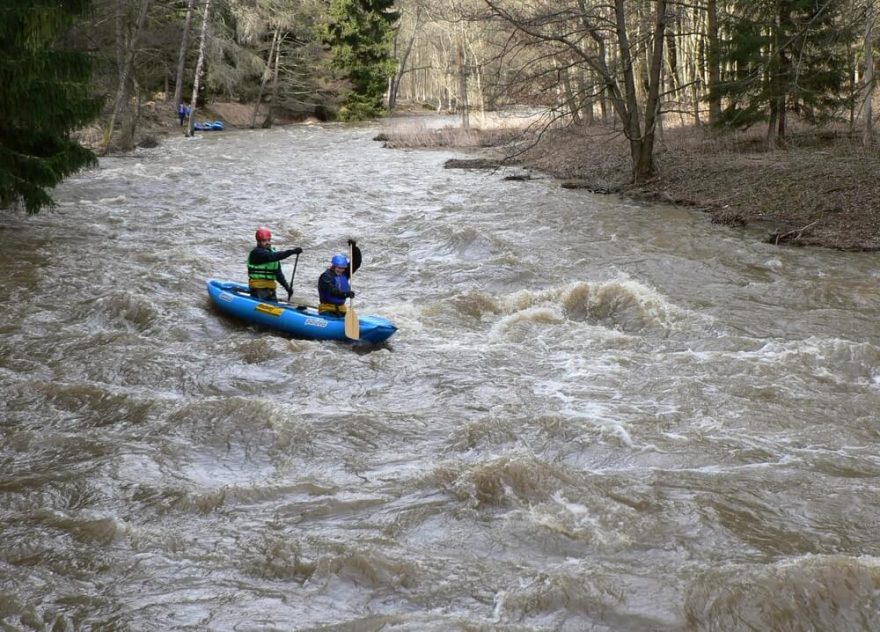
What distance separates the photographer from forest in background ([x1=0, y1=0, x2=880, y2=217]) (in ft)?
40.9

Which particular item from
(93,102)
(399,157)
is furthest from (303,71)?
(93,102)

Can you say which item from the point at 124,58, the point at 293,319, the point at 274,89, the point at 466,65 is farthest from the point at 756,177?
the point at 274,89

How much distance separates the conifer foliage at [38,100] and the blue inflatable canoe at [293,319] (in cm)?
420

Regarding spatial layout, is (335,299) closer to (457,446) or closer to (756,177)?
(457,446)

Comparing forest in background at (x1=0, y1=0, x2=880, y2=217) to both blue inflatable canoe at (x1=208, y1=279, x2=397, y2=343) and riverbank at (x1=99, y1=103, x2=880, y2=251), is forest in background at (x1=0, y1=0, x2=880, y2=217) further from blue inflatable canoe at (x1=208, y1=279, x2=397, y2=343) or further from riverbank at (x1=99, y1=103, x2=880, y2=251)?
blue inflatable canoe at (x1=208, y1=279, x2=397, y2=343)

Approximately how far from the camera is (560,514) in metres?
5.54

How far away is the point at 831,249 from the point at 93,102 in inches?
453

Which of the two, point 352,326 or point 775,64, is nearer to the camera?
point 352,326

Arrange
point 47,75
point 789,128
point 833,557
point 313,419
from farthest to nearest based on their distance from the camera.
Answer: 1. point 789,128
2. point 47,75
3. point 313,419
4. point 833,557

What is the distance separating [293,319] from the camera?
31.4 feet

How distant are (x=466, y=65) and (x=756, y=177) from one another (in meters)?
A: 18.7

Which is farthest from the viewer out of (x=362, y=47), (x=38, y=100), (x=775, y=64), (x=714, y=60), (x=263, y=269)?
(x=362, y=47)

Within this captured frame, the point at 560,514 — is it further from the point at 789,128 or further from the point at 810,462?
the point at 789,128

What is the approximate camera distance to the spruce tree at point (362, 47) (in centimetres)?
4372
